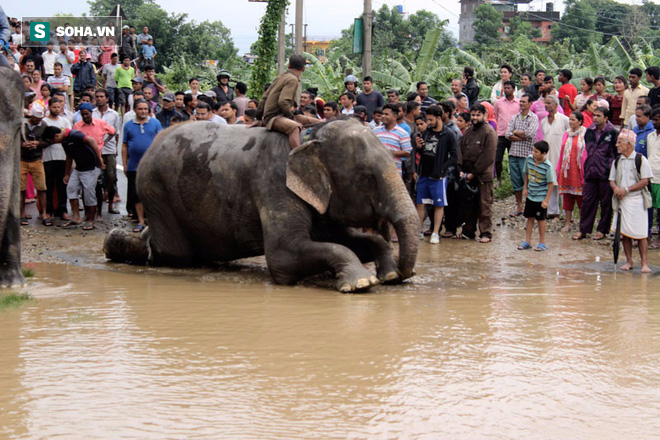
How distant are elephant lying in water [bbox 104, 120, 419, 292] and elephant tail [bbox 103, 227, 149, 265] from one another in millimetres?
43

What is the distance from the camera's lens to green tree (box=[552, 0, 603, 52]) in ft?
237

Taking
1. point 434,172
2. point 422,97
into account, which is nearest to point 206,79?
point 422,97

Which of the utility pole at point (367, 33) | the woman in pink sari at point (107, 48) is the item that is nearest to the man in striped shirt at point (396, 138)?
the utility pole at point (367, 33)

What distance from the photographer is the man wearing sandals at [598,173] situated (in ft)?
39.3

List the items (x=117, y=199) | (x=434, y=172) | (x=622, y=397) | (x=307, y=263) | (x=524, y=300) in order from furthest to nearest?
(x=117, y=199) < (x=434, y=172) < (x=307, y=263) < (x=524, y=300) < (x=622, y=397)

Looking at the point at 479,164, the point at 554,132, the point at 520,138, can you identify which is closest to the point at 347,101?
the point at 479,164

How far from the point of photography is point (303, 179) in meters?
8.34

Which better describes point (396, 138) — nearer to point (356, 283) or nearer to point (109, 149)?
point (356, 283)

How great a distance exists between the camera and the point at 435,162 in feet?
39.2

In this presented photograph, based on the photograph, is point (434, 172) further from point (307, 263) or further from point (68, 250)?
point (68, 250)

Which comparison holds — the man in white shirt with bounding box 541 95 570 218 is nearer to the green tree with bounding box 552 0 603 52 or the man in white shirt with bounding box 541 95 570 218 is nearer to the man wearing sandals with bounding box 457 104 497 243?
the man wearing sandals with bounding box 457 104 497 243

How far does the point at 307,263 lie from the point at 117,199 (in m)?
7.04

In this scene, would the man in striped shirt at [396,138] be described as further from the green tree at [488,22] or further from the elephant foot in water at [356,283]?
the green tree at [488,22]

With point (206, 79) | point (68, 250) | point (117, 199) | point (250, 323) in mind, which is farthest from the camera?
point (206, 79)
